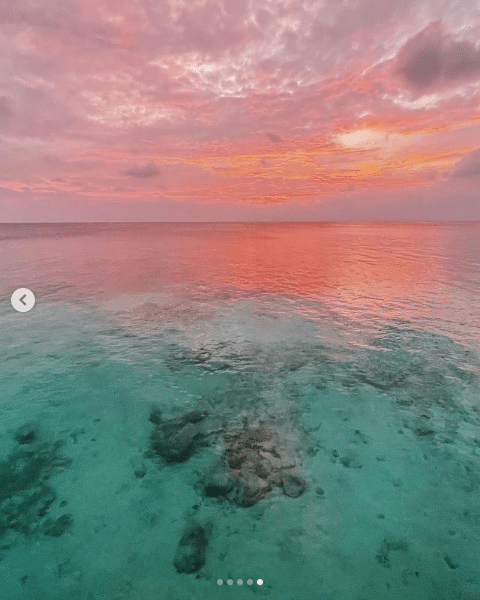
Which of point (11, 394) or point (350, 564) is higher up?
point (11, 394)

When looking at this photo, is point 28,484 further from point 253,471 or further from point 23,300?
point 23,300

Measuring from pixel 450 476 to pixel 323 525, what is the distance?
5.76m

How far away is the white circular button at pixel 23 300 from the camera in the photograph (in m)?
32.7

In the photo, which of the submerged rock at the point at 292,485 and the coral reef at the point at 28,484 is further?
the submerged rock at the point at 292,485

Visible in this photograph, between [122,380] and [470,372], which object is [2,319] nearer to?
[122,380]

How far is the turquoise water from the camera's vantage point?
956 cm

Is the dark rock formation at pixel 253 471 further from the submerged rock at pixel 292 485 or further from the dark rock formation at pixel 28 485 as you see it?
the dark rock formation at pixel 28 485

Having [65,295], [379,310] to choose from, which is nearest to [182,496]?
[379,310]

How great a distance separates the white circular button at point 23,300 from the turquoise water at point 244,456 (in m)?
3.56

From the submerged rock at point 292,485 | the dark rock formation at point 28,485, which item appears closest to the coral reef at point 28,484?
the dark rock formation at point 28,485

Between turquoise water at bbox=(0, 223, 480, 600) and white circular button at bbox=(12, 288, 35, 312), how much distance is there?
3555 millimetres

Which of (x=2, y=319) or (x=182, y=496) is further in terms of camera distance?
(x=2, y=319)

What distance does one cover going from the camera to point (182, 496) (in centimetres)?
1185

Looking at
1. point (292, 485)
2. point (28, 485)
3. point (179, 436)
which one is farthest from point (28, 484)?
point (292, 485)
